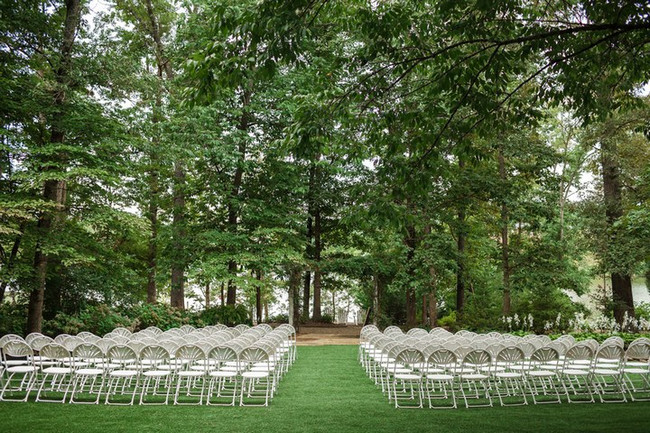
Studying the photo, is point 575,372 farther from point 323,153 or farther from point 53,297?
point 53,297

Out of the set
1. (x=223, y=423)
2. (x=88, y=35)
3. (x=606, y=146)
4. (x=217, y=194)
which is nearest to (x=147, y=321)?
(x=217, y=194)

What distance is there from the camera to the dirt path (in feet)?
68.1

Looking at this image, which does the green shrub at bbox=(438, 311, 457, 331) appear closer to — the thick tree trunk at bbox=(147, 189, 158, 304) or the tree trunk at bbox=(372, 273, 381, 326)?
the tree trunk at bbox=(372, 273, 381, 326)

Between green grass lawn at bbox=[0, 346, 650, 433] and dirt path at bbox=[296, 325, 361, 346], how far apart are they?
11.9 metres

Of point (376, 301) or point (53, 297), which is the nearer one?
point (53, 297)

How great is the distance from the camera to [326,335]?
2395 cm

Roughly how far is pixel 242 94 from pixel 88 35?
355 inches

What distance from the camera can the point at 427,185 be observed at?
7.13 m

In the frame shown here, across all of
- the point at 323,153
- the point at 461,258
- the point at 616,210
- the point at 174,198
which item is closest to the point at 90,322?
the point at 174,198

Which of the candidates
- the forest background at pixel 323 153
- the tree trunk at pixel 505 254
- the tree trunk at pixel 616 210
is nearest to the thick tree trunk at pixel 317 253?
the forest background at pixel 323 153

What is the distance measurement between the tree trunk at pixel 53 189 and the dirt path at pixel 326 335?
9990 mm

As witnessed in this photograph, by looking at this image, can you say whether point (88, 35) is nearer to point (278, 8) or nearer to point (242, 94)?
point (242, 94)

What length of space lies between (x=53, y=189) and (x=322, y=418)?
33.6ft

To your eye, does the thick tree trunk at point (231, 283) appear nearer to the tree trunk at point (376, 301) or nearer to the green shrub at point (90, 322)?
the green shrub at point (90, 322)
